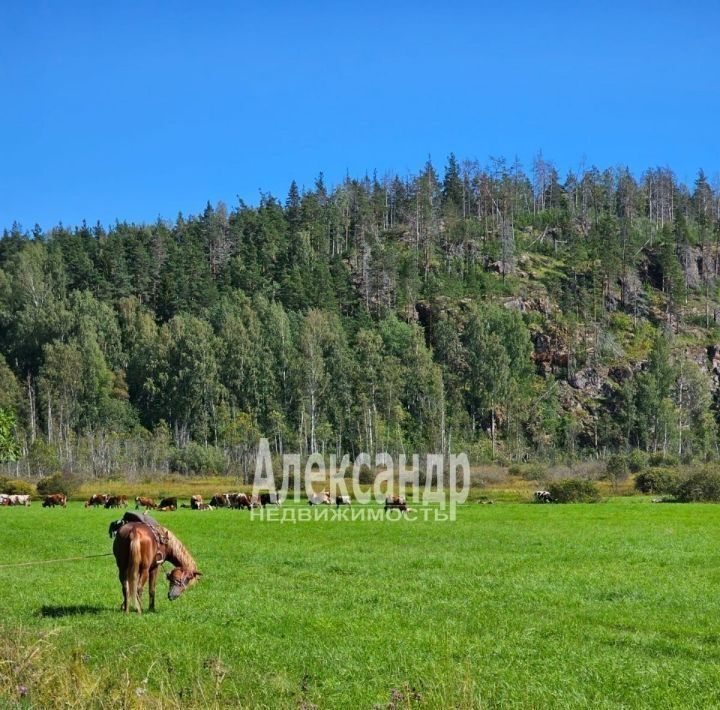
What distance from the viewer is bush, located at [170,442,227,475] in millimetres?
90025

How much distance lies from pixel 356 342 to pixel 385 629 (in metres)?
103

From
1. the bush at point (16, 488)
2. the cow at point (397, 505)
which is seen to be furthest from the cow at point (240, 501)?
the bush at point (16, 488)

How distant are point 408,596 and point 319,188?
15813 centimetres

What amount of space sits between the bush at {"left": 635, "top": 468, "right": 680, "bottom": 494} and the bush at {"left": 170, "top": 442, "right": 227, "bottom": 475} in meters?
46.3

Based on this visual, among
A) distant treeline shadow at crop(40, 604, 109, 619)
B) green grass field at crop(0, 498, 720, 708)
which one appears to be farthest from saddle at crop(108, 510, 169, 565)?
distant treeline shadow at crop(40, 604, 109, 619)

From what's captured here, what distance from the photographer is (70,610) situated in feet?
52.9

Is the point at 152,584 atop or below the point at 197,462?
atop

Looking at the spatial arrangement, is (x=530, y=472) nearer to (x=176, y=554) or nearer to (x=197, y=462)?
(x=197, y=462)

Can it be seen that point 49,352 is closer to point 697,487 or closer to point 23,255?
point 23,255

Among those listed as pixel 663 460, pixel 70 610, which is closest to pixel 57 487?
pixel 70 610

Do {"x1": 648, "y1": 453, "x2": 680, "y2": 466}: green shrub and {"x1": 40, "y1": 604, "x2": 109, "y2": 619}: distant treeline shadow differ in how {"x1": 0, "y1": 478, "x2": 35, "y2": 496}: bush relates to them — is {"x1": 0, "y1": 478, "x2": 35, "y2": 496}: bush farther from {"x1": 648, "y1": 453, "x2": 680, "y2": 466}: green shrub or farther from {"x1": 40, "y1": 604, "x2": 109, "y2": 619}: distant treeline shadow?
{"x1": 648, "y1": 453, "x2": 680, "y2": 466}: green shrub

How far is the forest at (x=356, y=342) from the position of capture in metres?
106

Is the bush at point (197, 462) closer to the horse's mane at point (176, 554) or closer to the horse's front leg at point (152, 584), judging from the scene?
the horse's mane at point (176, 554)

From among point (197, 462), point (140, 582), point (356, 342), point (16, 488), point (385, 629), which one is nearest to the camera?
point (385, 629)
